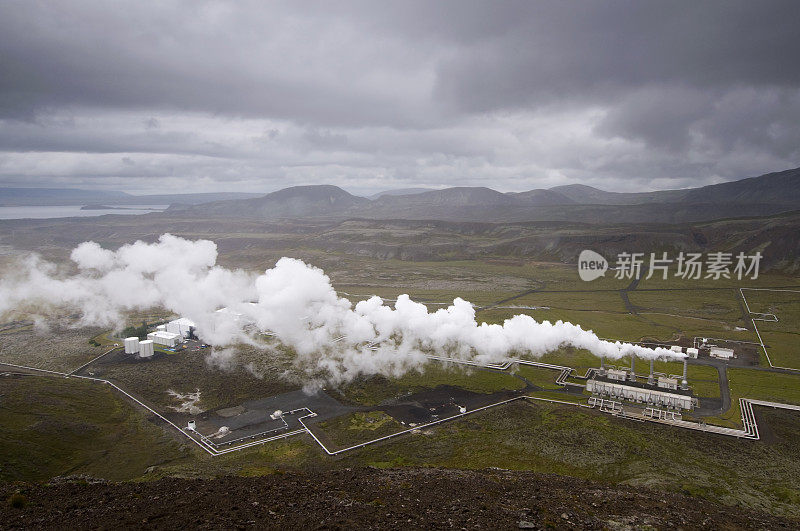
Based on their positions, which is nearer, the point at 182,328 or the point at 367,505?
the point at 367,505

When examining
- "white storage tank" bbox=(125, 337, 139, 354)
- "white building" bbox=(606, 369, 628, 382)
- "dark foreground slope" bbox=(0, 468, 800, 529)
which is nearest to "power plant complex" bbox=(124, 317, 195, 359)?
"white storage tank" bbox=(125, 337, 139, 354)

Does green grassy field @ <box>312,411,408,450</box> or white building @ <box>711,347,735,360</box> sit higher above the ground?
white building @ <box>711,347,735,360</box>

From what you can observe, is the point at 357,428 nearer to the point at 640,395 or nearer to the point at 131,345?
the point at 640,395

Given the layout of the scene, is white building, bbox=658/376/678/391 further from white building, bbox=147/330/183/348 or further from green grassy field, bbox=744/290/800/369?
white building, bbox=147/330/183/348

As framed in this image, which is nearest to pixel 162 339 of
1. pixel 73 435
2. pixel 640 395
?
pixel 73 435

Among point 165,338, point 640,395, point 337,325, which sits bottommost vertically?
point 165,338

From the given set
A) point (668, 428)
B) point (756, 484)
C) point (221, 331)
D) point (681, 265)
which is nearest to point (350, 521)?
point (756, 484)
